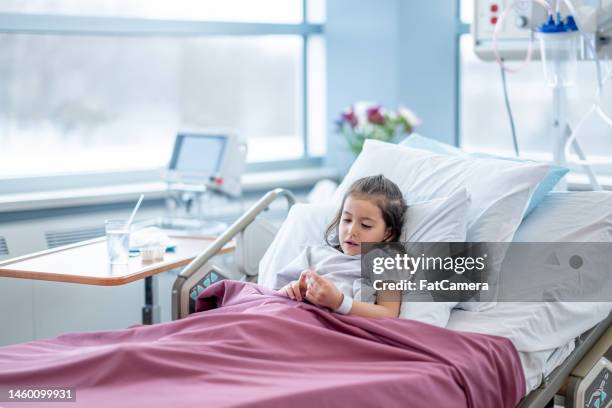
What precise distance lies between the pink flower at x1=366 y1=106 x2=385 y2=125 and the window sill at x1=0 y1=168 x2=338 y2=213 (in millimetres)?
502

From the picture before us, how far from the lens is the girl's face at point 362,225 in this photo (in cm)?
222

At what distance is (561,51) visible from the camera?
2768 millimetres

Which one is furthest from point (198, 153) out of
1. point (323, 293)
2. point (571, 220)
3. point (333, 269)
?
point (571, 220)

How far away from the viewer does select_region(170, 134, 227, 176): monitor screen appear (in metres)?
3.12

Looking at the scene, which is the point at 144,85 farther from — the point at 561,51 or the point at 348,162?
the point at 561,51

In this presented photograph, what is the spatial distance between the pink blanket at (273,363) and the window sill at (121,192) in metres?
1.26

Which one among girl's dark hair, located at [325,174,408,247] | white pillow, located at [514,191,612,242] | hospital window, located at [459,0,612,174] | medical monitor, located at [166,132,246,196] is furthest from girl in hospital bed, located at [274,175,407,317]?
hospital window, located at [459,0,612,174]

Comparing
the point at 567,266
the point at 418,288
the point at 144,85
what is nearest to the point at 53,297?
the point at 144,85

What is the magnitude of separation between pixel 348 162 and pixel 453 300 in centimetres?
195

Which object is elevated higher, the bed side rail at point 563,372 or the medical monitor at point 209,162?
the medical monitor at point 209,162

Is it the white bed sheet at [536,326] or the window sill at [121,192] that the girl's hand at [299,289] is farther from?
the window sill at [121,192]

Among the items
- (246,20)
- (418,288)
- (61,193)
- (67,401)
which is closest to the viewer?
(67,401)

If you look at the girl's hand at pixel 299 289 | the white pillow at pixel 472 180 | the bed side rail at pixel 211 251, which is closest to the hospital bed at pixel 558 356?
the bed side rail at pixel 211 251

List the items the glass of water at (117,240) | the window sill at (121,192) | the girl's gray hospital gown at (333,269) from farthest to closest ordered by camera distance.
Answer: the window sill at (121,192)
the glass of water at (117,240)
the girl's gray hospital gown at (333,269)
